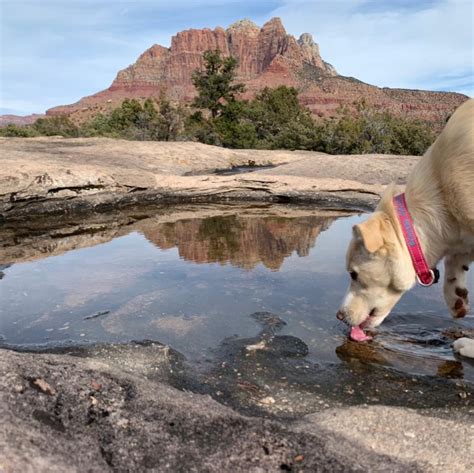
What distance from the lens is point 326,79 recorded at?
131 metres

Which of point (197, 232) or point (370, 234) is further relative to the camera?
point (197, 232)

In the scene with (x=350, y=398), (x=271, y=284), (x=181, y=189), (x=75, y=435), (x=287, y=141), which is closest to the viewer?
(x=75, y=435)

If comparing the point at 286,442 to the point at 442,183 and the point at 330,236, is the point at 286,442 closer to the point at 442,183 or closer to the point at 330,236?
the point at 442,183

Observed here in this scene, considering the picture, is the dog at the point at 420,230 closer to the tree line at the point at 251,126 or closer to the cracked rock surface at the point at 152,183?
the cracked rock surface at the point at 152,183

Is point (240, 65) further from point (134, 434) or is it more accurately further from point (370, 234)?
point (134, 434)

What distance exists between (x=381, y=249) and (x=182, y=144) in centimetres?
1693

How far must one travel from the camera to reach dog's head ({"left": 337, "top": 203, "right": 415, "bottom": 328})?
3520 millimetres

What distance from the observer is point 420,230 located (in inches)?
142

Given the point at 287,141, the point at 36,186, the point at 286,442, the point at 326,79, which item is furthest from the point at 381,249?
the point at 326,79

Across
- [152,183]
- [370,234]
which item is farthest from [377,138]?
[370,234]

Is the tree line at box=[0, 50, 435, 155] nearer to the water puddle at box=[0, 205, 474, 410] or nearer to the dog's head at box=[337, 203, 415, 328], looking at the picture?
the water puddle at box=[0, 205, 474, 410]

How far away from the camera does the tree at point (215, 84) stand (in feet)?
140

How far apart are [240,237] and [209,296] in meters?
2.94

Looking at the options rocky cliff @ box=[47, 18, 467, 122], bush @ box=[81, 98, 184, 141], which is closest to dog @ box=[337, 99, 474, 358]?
bush @ box=[81, 98, 184, 141]
